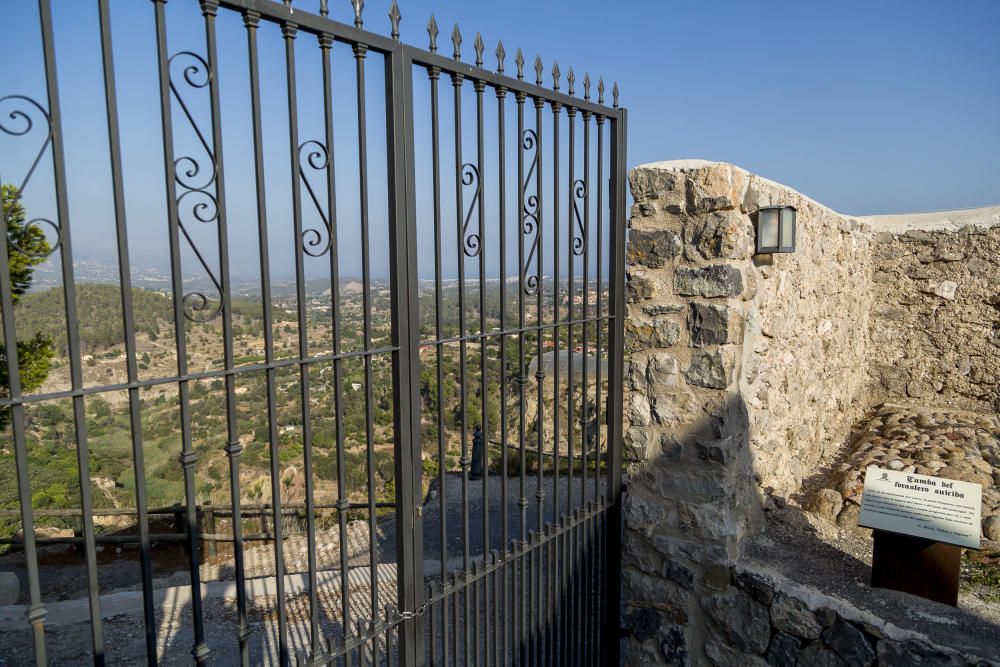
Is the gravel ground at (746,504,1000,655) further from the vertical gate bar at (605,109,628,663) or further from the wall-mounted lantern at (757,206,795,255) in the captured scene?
the wall-mounted lantern at (757,206,795,255)

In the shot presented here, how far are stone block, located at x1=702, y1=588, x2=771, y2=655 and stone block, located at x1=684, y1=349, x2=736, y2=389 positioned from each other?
3.38 feet

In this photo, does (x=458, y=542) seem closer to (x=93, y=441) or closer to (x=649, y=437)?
(x=649, y=437)

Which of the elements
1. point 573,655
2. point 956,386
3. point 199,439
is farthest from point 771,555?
point 199,439

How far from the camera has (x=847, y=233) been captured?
16.3ft

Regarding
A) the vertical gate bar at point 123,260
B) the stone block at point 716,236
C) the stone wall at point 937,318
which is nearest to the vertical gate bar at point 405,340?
the vertical gate bar at point 123,260

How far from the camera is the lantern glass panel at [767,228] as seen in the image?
315 centimetres

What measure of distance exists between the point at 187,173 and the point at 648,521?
2.73m

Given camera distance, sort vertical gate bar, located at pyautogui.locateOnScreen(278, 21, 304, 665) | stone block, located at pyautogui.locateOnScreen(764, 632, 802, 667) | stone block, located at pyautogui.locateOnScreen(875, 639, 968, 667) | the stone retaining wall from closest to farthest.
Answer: vertical gate bar, located at pyautogui.locateOnScreen(278, 21, 304, 665)
stone block, located at pyautogui.locateOnScreen(875, 639, 968, 667)
the stone retaining wall
stone block, located at pyautogui.locateOnScreen(764, 632, 802, 667)

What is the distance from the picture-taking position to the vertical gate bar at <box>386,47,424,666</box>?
2127 mm

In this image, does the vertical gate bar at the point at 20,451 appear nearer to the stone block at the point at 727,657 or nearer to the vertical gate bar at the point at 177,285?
the vertical gate bar at the point at 177,285

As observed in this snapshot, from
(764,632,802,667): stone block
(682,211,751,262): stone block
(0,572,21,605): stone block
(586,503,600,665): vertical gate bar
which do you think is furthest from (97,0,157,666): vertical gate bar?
(0,572,21,605): stone block

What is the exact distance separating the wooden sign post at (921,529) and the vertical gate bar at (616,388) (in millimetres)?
1161

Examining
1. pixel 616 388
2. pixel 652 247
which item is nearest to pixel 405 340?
pixel 616 388

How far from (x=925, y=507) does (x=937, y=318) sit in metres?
3.25
